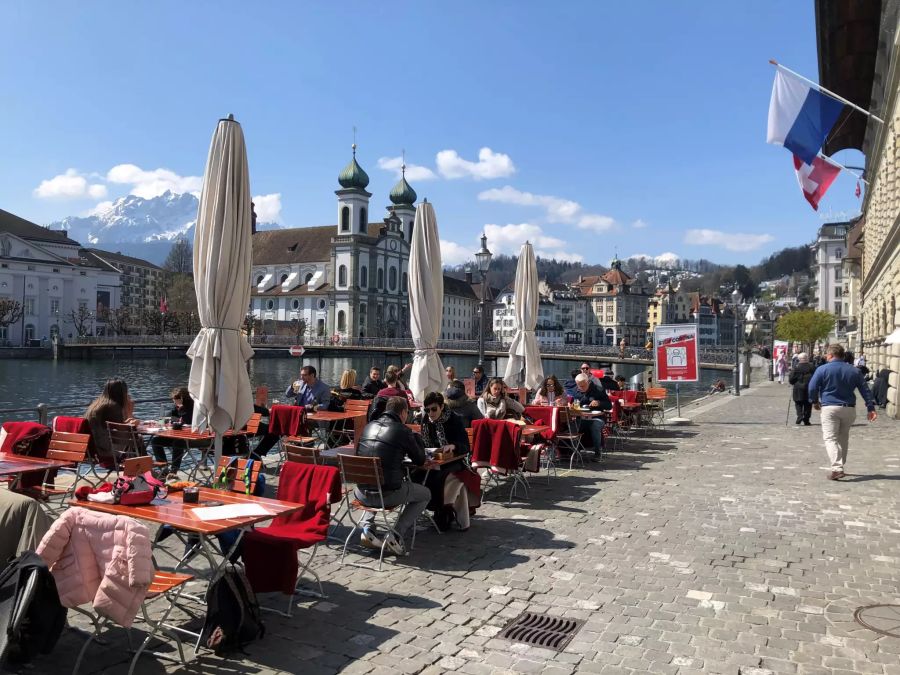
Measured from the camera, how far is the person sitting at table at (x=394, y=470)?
245 inches

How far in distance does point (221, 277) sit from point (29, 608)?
13.0ft

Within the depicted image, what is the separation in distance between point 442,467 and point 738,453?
750 centimetres

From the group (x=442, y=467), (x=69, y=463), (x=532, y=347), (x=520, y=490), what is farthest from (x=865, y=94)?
(x=69, y=463)

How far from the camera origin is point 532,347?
47.0ft

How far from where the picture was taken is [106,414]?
7.82 meters

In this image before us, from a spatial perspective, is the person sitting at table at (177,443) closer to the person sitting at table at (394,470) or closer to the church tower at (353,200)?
the person sitting at table at (394,470)

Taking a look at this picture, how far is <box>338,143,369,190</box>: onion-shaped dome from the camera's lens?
106 meters

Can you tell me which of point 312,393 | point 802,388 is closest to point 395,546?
point 312,393

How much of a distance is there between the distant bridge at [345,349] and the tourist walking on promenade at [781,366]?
70.7 feet

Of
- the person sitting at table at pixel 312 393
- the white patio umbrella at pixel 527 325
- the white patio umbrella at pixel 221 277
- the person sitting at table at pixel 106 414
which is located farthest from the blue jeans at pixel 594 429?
the person sitting at table at pixel 106 414

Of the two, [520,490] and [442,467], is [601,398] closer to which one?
[520,490]

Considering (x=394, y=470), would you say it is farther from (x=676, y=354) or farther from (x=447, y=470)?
(x=676, y=354)

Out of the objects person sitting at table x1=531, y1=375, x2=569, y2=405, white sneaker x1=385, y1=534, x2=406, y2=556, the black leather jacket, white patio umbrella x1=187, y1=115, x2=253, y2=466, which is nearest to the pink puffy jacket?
the black leather jacket

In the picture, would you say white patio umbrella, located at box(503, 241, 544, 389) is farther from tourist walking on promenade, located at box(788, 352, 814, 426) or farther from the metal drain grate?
the metal drain grate
